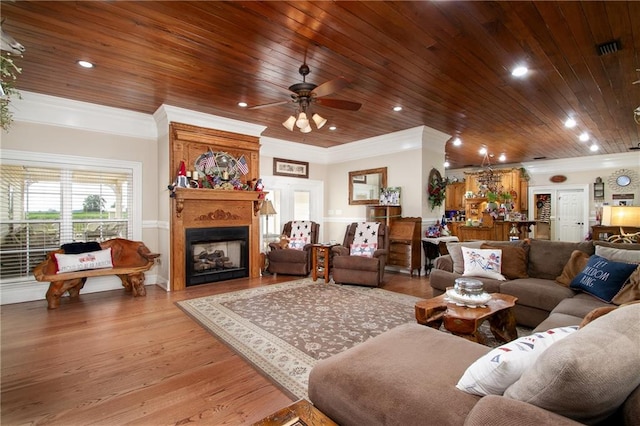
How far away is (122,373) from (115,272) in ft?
7.66

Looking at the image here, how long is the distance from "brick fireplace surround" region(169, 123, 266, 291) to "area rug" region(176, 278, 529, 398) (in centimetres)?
102

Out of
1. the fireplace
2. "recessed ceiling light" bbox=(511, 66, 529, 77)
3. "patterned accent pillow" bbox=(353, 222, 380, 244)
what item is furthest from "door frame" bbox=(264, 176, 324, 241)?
"recessed ceiling light" bbox=(511, 66, 529, 77)

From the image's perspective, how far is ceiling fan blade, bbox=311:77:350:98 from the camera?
8.90 ft

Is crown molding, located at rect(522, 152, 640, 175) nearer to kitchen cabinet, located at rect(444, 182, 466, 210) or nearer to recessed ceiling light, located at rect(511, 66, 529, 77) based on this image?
kitchen cabinet, located at rect(444, 182, 466, 210)

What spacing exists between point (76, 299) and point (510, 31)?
5825 millimetres

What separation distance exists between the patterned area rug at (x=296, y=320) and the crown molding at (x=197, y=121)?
2.69 m

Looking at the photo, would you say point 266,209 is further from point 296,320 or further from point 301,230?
point 296,320

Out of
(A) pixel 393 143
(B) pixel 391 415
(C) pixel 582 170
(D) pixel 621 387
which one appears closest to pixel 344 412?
(B) pixel 391 415

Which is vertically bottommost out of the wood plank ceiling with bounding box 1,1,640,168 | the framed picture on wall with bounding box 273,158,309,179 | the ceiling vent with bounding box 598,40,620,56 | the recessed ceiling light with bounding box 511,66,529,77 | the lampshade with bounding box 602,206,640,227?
the lampshade with bounding box 602,206,640,227

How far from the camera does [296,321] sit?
3391 millimetres

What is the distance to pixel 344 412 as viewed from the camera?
4.36ft

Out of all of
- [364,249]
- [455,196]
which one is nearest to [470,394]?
[364,249]

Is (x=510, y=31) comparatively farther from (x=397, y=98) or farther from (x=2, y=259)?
(x=2, y=259)

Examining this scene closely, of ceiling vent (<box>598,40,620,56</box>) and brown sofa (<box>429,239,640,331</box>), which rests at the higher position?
ceiling vent (<box>598,40,620,56</box>)
